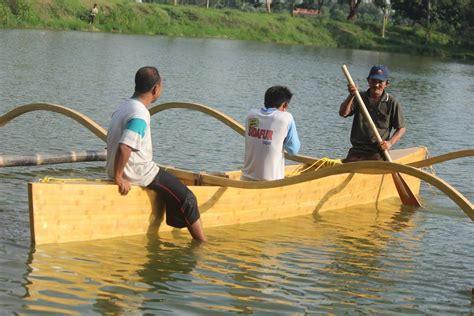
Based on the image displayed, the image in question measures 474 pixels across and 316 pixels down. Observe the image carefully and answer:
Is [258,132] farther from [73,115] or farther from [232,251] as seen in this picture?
[73,115]

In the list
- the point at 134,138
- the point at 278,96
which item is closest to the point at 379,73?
the point at 278,96

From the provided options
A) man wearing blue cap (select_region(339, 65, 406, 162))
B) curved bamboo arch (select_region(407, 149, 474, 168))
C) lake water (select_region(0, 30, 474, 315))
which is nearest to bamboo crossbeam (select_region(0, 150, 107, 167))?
lake water (select_region(0, 30, 474, 315))

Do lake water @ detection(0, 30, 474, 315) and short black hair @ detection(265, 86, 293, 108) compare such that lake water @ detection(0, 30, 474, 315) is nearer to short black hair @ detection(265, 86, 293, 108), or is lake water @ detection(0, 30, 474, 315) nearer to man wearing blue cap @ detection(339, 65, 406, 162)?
man wearing blue cap @ detection(339, 65, 406, 162)

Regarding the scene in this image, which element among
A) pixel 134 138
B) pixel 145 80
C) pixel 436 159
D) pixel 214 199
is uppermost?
pixel 145 80

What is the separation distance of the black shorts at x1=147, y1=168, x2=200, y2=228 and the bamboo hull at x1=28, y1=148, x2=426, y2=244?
13 cm

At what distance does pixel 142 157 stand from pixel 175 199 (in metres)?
0.63

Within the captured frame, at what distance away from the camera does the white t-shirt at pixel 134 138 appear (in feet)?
26.9

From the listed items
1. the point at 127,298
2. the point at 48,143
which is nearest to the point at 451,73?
the point at 48,143

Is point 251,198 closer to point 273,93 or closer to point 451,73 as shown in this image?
point 273,93

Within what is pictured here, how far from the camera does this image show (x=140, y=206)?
8.94 metres

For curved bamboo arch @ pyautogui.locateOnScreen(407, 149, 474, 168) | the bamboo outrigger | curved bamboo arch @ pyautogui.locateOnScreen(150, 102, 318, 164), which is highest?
curved bamboo arch @ pyautogui.locateOnScreen(150, 102, 318, 164)

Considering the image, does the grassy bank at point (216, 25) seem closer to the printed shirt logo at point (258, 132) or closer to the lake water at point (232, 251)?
the lake water at point (232, 251)

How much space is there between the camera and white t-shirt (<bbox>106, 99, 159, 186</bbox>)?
8.21 metres

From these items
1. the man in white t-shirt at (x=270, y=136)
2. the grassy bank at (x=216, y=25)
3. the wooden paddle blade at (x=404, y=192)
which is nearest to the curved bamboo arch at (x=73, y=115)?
the man in white t-shirt at (x=270, y=136)
